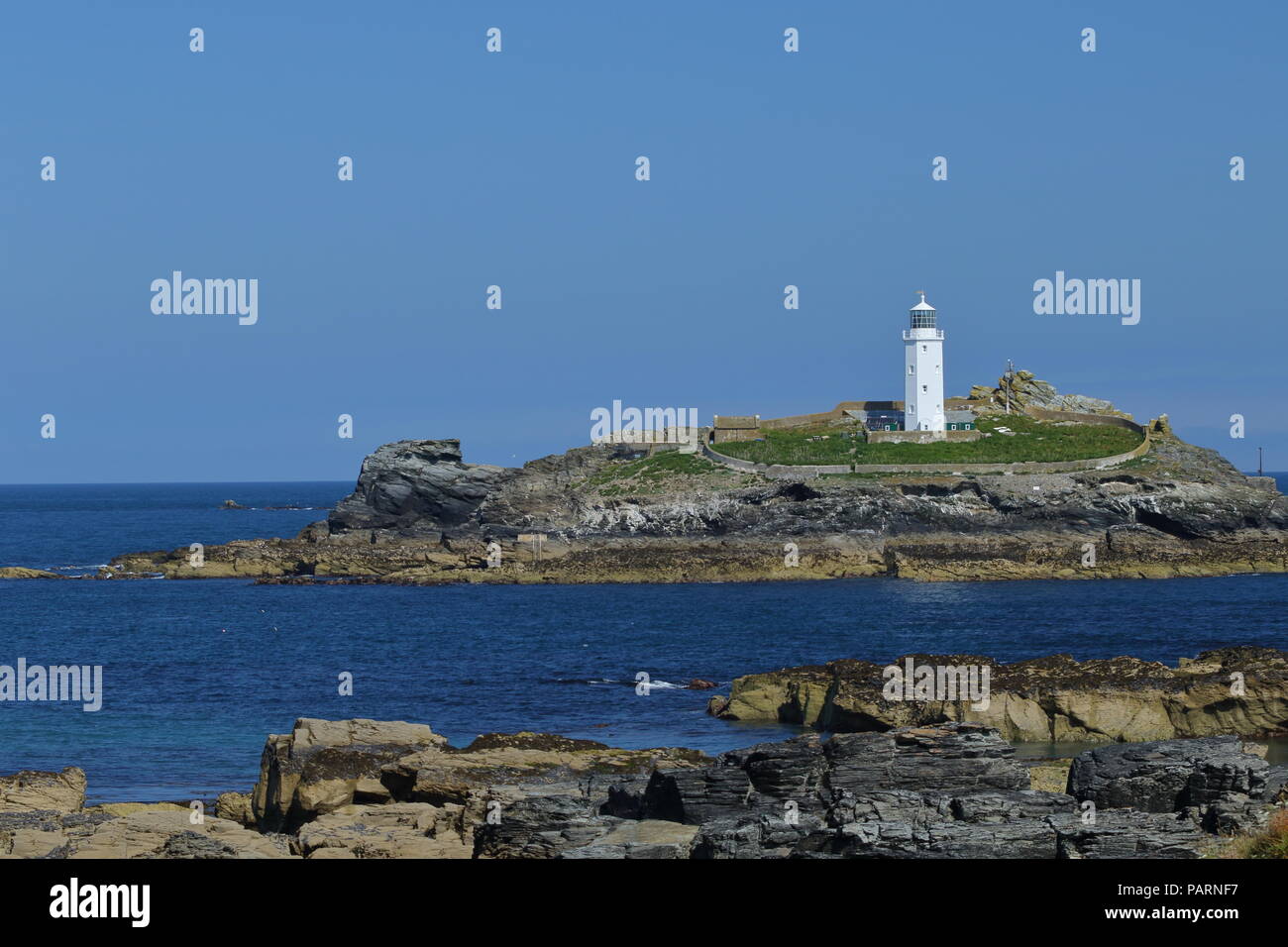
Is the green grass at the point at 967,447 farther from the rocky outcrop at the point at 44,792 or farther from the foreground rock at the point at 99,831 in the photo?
the foreground rock at the point at 99,831

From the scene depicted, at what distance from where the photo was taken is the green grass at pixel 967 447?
102 meters

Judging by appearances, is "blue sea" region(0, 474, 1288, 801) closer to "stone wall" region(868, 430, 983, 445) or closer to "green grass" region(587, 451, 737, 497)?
"green grass" region(587, 451, 737, 497)

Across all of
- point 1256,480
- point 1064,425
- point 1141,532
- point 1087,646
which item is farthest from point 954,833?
point 1064,425

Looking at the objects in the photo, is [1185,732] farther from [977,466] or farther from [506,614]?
[977,466]

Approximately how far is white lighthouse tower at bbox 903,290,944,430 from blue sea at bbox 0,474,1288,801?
104 ft

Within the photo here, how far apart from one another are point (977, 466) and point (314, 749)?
7633 cm

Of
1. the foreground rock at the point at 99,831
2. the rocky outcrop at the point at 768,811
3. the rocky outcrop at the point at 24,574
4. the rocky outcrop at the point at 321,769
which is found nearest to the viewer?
the rocky outcrop at the point at 768,811

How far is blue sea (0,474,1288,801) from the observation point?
38.7 metres

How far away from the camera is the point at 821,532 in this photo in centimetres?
9069

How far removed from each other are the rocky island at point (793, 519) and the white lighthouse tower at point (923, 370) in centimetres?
383

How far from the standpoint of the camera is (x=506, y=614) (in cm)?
7081

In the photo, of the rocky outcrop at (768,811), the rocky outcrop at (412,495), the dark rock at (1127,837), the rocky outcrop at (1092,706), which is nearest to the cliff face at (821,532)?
the rocky outcrop at (412,495)

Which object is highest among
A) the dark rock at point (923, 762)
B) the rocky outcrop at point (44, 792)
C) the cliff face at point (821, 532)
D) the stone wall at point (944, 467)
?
the stone wall at point (944, 467)

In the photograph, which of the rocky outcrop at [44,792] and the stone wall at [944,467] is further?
the stone wall at [944,467]
